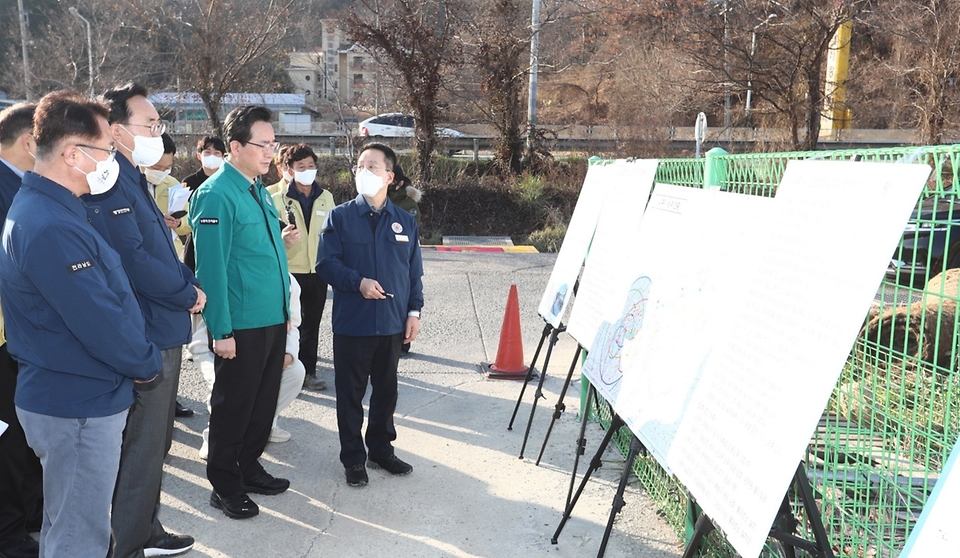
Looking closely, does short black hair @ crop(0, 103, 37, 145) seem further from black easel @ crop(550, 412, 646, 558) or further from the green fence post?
the green fence post

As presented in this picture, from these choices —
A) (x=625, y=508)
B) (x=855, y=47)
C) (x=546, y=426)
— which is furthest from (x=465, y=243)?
(x=855, y=47)

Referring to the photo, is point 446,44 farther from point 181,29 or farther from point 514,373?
point 514,373

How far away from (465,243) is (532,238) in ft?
4.28

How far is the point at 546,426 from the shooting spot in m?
5.56

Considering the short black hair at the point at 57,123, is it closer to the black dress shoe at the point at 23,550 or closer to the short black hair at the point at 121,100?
the short black hair at the point at 121,100

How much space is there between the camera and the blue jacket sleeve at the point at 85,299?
2.70 metres

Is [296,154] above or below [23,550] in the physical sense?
above

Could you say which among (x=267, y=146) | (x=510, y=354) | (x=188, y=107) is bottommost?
(x=510, y=354)

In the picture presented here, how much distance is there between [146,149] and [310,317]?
112 inches

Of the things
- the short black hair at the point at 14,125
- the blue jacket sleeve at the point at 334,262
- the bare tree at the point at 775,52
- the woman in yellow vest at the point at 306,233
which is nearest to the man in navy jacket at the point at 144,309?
the short black hair at the point at 14,125

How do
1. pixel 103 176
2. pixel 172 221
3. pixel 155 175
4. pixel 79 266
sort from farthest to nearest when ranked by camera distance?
pixel 155 175, pixel 172 221, pixel 103 176, pixel 79 266

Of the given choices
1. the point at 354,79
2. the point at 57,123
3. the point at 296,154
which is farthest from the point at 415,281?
the point at 354,79

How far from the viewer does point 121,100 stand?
3.76 metres

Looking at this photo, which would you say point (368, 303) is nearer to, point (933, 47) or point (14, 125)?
point (14, 125)
